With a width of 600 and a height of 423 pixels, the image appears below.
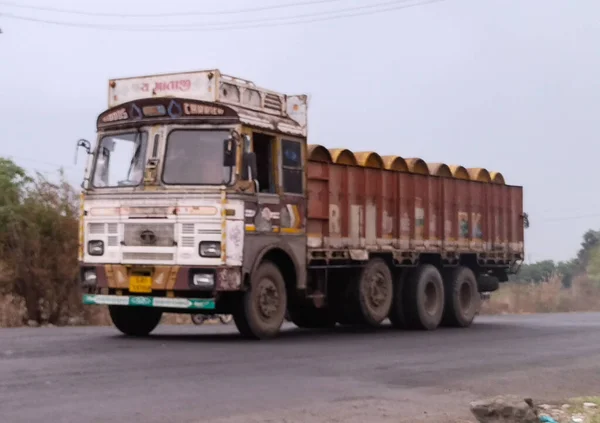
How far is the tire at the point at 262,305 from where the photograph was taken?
1470cm

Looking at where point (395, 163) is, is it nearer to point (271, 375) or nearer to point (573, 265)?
point (271, 375)

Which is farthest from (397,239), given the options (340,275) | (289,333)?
(289,333)

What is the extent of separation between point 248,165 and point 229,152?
1.41 ft

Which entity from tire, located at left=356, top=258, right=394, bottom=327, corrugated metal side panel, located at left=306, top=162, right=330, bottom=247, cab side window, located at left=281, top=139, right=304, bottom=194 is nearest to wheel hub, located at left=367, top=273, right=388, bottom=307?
tire, located at left=356, top=258, right=394, bottom=327

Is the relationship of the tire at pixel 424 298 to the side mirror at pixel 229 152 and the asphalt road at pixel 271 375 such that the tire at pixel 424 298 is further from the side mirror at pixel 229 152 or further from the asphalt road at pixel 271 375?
the side mirror at pixel 229 152

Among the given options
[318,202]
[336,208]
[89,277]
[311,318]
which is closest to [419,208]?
[311,318]

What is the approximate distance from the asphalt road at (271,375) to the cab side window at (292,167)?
7.29ft

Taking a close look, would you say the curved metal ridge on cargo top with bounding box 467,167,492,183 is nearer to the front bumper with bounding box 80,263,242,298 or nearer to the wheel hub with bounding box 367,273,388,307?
the wheel hub with bounding box 367,273,388,307

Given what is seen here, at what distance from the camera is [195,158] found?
14.5 meters

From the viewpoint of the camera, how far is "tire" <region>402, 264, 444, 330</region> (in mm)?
18922

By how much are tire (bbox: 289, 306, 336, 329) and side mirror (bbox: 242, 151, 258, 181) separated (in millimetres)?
4629

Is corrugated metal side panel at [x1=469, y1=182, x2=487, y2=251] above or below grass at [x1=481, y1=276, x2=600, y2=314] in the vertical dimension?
above

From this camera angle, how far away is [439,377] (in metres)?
11.6

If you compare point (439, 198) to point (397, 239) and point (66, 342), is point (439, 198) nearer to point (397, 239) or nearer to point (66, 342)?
point (397, 239)
